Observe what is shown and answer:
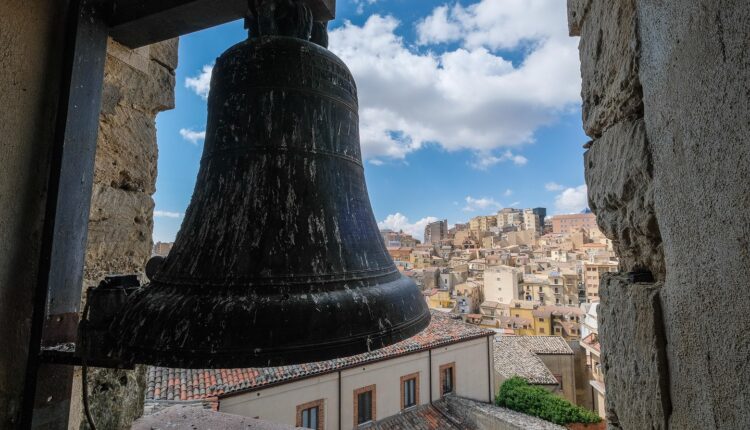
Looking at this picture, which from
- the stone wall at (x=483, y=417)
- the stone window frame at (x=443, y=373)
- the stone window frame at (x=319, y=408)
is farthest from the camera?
the stone window frame at (x=443, y=373)

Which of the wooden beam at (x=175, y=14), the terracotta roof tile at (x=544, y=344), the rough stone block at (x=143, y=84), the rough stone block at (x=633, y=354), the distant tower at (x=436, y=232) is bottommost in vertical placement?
the terracotta roof tile at (x=544, y=344)

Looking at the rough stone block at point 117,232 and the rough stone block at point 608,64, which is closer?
the rough stone block at point 608,64

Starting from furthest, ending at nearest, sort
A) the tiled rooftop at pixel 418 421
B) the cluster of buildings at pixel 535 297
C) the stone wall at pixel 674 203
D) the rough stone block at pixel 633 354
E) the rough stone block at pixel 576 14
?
the cluster of buildings at pixel 535 297, the tiled rooftop at pixel 418 421, the rough stone block at pixel 576 14, the rough stone block at pixel 633 354, the stone wall at pixel 674 203

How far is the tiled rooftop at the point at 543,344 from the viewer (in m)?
18.6

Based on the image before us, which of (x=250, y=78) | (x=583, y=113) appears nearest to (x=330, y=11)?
(x=250, y=78)

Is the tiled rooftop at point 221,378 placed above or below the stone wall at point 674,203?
below

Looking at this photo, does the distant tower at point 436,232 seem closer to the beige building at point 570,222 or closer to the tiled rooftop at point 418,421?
the beige building at point 570,222

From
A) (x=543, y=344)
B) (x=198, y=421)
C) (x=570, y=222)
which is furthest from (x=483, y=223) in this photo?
(x=198, y=421)

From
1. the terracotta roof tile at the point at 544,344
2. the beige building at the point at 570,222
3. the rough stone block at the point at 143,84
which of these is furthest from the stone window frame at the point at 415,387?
the beige building at the point at 570,222

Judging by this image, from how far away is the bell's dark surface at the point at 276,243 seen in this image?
85cm

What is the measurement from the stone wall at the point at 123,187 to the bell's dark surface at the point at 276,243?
1.72 feet

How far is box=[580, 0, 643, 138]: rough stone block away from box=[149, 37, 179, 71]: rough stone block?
170cm

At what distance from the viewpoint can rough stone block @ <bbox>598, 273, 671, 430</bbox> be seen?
0.80m

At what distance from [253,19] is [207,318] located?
3.11 feet
